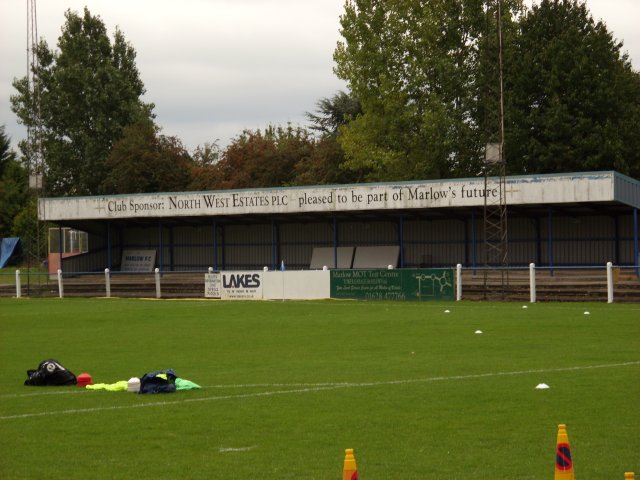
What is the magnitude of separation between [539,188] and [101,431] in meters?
36.1

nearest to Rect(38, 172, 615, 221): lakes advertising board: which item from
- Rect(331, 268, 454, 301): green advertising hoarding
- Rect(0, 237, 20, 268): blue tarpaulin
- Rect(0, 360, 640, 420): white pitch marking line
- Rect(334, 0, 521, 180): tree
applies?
Rect(331, 268, 454, 301): green advertising hoarding

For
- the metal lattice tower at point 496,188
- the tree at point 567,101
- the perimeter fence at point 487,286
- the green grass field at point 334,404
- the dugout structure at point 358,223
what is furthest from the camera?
the tree at point 567,101

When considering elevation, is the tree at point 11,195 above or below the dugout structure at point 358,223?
above

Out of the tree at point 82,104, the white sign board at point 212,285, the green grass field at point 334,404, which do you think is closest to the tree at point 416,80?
the white sign board at point 212,285

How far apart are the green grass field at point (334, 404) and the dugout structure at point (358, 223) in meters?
18.7

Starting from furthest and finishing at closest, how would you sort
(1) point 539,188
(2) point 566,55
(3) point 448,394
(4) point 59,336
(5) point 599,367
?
(2) point 566,55
(1) point 539,188
(4) point 59,336
(5) point 599,367
(3) point 448,394

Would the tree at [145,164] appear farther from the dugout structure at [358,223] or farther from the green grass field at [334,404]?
the green grass field at [334,404]

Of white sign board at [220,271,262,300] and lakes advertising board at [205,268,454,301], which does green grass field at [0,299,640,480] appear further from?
white sign board at [220,271,262,300]

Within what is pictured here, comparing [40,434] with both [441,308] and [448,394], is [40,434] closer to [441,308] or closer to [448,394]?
[448,394]

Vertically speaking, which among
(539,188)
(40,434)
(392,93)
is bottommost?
(40,434)

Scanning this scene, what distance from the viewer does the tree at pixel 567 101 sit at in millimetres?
60000

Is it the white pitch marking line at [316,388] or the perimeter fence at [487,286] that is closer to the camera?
the white pitch marking line at [316,388]

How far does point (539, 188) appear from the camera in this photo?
47.2 meters

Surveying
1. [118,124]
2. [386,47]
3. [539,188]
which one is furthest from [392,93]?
[118,124]
